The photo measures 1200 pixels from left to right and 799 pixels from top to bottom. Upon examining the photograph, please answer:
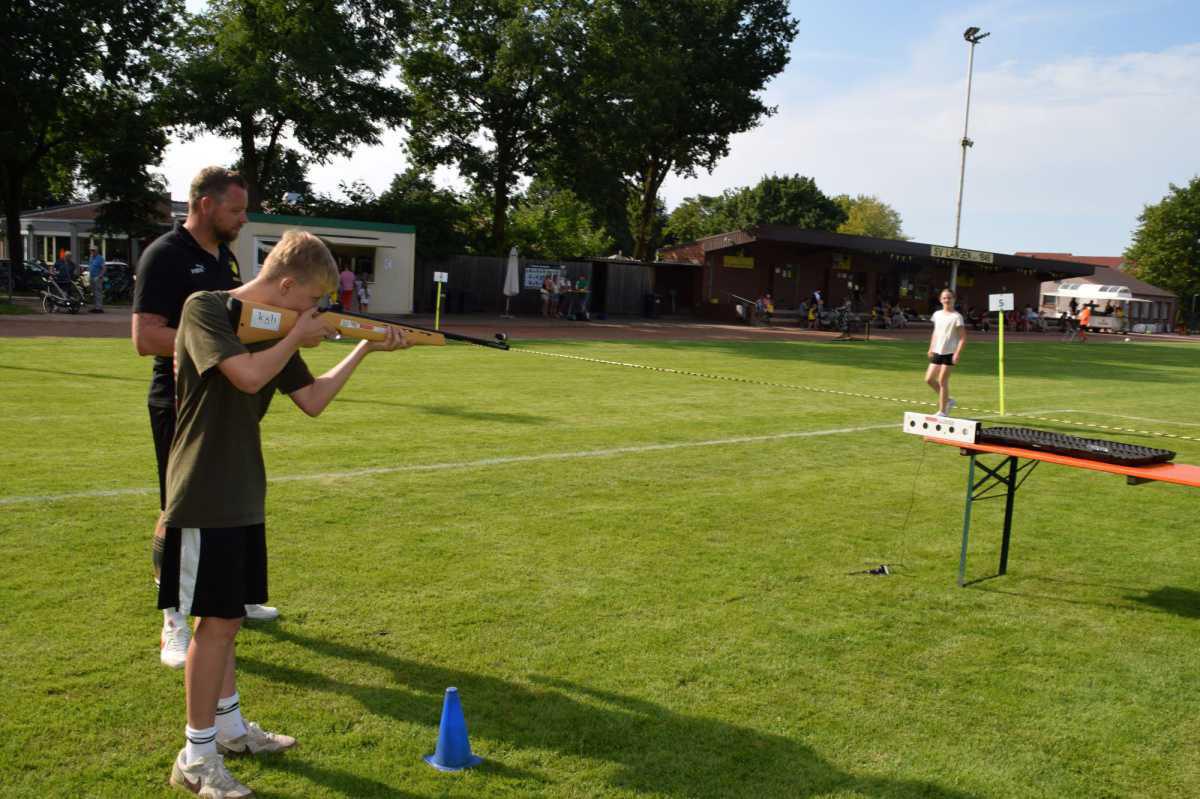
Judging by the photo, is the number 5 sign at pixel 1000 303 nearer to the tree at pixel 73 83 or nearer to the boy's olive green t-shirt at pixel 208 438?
the boy's olive green t-shirt at pixel 208 438

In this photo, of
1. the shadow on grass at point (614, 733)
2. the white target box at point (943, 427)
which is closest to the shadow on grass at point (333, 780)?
the shadow on grass at point (614, 733)

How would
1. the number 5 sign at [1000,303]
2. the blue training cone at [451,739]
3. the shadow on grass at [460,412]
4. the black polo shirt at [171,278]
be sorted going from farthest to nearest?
the number 5 sign at [1000,303], the shadow on grass at [460,412], the black polo shirt at [171,278], the blue training cone at [451,739]

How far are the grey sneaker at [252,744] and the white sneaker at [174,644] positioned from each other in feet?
2.83

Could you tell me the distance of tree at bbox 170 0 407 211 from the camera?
34000 mm

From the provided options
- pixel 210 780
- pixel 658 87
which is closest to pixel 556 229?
pixel 658 87

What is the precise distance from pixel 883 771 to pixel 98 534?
16.7 feet

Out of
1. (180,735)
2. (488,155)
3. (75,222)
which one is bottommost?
(180,735)

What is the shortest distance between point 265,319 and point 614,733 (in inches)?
85.4

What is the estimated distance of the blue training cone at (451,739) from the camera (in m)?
3.55

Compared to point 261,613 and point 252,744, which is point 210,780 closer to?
point 252,744

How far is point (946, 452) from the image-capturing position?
1123 centimetres

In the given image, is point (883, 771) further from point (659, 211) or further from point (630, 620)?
point (659, 211)

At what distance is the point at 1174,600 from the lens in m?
6.05

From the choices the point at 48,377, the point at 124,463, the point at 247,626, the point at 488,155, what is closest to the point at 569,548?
the point at 247,626
